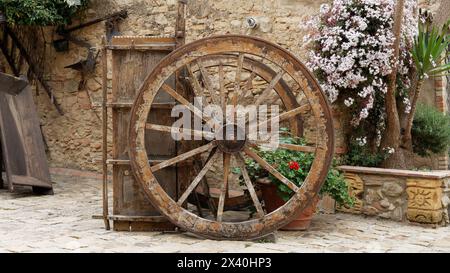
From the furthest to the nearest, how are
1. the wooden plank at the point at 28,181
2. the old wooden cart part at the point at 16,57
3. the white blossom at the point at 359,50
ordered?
1. the old wooden cart part at the point at 16,57
2. the wooden plank at the point at 28,181
3. the white blossom at the point at 359,50

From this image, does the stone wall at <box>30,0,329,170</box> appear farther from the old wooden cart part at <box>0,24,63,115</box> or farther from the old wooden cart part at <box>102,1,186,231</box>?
the old wooden cart part at <box>102,1,186,231</box>

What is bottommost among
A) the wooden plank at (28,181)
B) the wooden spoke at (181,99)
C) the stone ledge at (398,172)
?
the wooden plank at (28,181)

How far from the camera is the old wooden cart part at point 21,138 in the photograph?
18.8 ft

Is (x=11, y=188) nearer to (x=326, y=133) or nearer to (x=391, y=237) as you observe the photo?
(x=326, y=133)

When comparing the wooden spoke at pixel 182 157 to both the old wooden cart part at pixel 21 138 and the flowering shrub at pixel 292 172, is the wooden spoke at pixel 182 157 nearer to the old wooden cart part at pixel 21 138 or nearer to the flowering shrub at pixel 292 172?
the flowering shrub at pixel 292 172

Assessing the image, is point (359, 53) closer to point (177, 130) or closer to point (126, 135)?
point (177, 130)

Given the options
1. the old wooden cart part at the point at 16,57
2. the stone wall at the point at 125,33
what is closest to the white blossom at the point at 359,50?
the stone wall at the point at 125,33

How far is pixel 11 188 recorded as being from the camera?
556 cm

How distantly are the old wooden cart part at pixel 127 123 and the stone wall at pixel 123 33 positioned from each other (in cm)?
186

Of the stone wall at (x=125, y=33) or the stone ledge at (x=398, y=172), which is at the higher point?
the stone wall at (x=125, y=33)

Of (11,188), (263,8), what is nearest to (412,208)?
(263,8)

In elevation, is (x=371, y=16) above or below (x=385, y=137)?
above

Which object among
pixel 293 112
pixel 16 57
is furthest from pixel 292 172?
pixel 16 57
